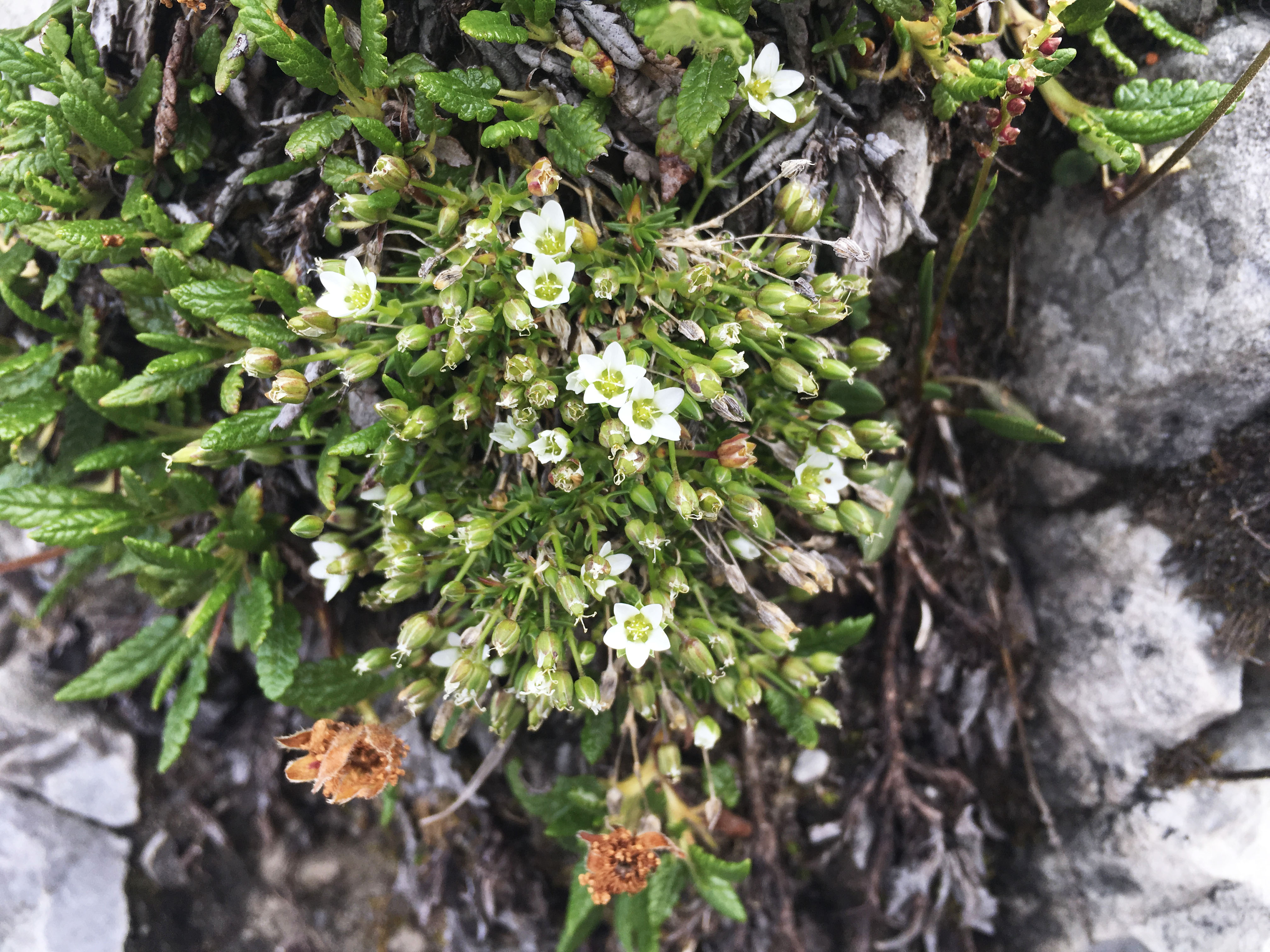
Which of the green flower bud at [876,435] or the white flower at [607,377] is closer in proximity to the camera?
the white flower at [607,377]

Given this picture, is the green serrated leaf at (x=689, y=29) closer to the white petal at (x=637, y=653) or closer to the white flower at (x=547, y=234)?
the white flower at (x=547, y=234)

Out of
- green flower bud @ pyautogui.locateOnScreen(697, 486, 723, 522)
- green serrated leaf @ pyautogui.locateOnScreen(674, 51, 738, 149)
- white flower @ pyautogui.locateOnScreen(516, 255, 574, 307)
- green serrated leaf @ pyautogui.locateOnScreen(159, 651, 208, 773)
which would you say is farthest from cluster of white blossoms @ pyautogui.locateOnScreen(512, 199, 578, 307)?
green serrated leaf @ pyautogui.locateOnScreen(159, 651, 208, 773)

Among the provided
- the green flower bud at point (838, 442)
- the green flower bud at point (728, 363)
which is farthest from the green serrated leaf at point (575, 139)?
the green flower bud at point (838, 442)

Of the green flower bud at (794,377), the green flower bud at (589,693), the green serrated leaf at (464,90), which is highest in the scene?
the green serrated leaf at (464,90)

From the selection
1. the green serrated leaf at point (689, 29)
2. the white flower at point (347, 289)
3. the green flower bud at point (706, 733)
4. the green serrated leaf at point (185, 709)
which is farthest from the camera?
the green serrated leaf at point (185, 709)

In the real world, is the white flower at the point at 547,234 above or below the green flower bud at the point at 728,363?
above

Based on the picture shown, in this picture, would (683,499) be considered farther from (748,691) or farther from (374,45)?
(374,45)

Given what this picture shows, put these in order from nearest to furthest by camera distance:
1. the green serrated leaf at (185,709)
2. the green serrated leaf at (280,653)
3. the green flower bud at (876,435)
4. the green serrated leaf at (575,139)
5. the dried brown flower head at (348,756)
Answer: the green serrated leaf at (575,139), the dried brown flower head at (348,756), the green flower bud at (876,435), the green serrated leaf at (280,653), the green serrated leaf at (185,709)

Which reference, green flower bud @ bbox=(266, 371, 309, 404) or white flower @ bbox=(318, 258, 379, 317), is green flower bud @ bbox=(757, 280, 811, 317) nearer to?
white flower @ bbox=(318, 258, 379, 317)
